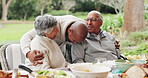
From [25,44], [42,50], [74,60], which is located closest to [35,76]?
[42,50]

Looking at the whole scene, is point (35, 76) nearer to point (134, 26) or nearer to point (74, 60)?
point (74, 60)

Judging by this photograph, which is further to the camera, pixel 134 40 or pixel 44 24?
pixel 134 40

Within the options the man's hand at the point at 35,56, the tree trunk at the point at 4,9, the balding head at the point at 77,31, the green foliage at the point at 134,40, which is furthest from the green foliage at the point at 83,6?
the man's hand at the point at 35,56

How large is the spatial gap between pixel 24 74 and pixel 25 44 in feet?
2.04

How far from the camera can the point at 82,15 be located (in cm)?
809

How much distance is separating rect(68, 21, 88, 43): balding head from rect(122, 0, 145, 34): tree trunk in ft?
14.5

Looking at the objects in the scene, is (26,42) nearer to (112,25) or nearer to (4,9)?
(112,25)

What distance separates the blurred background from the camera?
6.26 meters

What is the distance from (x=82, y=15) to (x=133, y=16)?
216 centimetres

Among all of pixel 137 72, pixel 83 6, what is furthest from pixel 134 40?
pixel 137 72

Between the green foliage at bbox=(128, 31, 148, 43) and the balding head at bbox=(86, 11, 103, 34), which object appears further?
the green foliage at bbox=(128, 31, 148, 43)

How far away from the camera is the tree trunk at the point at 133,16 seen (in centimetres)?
623

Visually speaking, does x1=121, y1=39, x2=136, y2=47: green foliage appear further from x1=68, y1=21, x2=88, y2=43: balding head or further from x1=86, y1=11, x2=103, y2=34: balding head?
x1=68, y1=21, x2=88, y2=43: balding head

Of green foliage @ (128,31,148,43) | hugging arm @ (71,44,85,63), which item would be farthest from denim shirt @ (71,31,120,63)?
green foliage @ (128,31,148,43)
